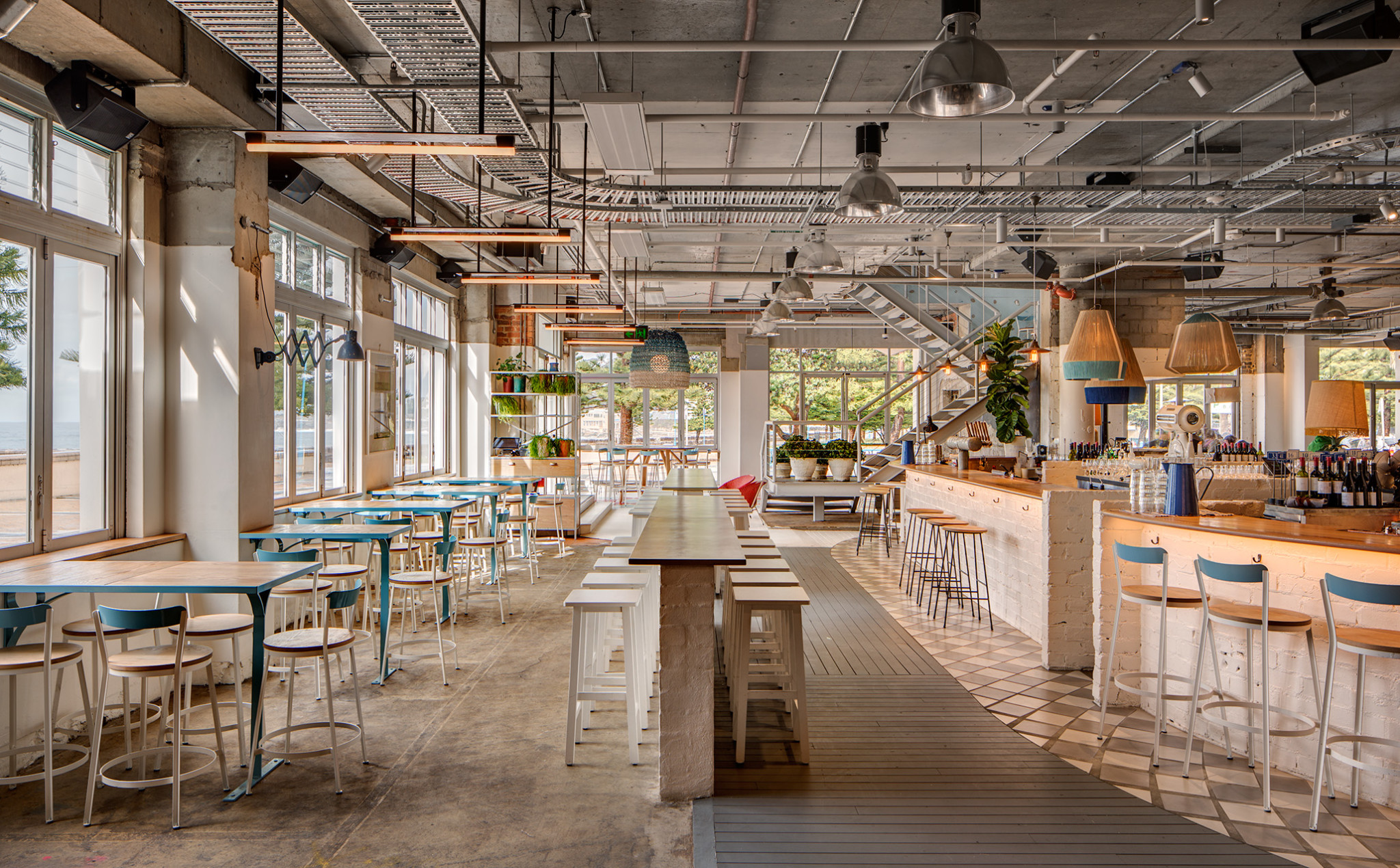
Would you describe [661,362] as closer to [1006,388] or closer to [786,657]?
[1006,388]

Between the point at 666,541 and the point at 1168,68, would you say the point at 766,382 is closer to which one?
the point at 1168,68

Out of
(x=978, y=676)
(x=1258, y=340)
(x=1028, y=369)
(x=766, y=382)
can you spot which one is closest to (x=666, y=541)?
(x=978, y=676)

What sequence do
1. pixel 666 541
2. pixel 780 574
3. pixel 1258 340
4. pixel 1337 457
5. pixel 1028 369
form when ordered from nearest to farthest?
pixel 666 541 → pixel 780 574 → pixel 1337 457 → pixel 1028 369 → pixel 1258 340

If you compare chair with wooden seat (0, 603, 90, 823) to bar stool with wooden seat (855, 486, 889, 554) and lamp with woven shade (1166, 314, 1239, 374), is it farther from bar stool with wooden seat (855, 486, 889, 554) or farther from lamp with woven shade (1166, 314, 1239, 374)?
bar stool with wooden seat (855, 486, 889, 554)

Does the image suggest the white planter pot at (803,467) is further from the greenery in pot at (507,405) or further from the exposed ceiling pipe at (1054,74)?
the exposed ceiling pipe at (1054,74)

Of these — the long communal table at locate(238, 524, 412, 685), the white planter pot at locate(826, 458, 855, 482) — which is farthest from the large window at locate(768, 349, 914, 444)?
the long communal table at locate(238, 524, 412, 685)

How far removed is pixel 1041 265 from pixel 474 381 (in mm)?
7513

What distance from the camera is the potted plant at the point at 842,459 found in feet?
42.9

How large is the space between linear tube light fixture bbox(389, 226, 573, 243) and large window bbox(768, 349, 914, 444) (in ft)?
46.5

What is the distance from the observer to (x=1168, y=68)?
548 cm

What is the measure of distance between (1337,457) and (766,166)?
4933 millimetres

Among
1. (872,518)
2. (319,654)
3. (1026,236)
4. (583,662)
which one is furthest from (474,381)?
(319,654)

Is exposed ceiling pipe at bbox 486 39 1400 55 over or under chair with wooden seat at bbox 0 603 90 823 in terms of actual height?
over

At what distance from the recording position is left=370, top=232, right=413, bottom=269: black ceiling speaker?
8250 mm
